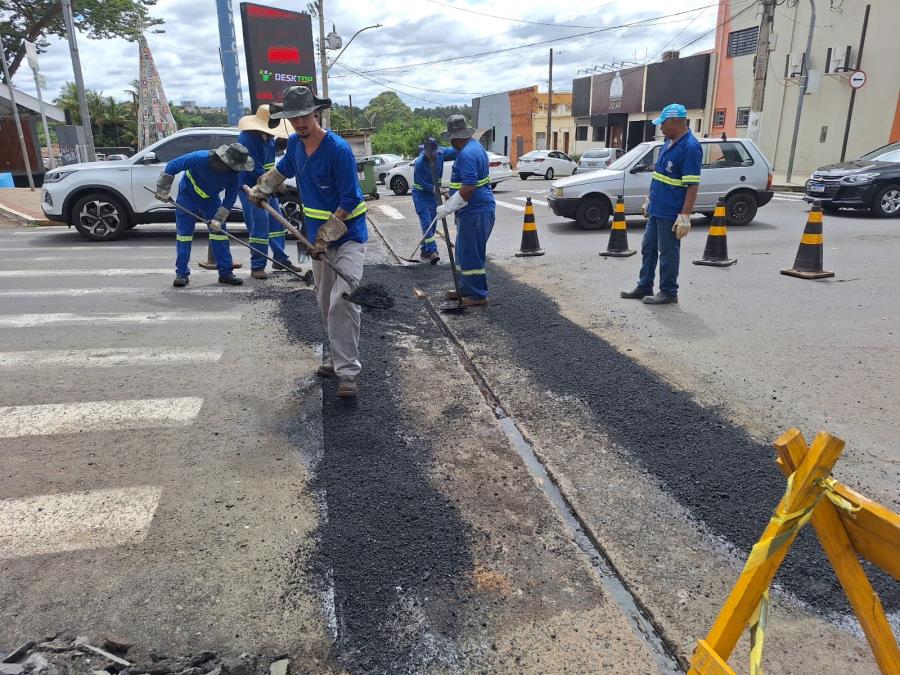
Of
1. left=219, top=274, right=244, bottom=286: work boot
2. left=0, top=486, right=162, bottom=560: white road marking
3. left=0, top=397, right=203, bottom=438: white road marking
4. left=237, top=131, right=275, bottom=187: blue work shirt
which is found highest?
left=237, top=131, right=275, bottom=187: blue work shirt

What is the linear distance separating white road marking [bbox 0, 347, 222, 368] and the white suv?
19.9ft

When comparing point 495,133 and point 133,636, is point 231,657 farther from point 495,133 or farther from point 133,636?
point 495,133

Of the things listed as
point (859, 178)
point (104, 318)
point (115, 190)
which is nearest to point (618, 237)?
point (859, 178)

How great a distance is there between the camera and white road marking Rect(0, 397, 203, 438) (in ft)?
13.1

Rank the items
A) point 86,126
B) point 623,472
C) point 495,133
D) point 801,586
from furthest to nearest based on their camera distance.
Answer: point 495,133, point 86,126, point 623,472, point 801,586

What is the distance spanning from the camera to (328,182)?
4445 millimetres

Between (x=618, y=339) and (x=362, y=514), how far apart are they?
342 centimetres

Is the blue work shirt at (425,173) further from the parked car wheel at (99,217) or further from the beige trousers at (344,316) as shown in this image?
the parked car wheel at (99,217)

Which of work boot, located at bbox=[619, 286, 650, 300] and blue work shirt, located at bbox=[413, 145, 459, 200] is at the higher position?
blue work shirt, located at bbox=[413, 145, 459, 200]

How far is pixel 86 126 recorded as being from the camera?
1631cm

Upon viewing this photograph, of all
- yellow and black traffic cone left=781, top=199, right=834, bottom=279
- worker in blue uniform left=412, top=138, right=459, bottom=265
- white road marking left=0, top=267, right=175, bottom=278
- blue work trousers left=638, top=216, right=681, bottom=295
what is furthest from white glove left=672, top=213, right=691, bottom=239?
white road marking left=0, top=267, right=175, bottom=278

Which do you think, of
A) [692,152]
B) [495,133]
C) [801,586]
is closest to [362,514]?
[801,586]

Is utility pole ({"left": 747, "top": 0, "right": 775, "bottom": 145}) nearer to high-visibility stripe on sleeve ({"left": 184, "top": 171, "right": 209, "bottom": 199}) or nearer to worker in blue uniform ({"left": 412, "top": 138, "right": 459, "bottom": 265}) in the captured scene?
worker in blue uniform ({"left": 412, "top": 138, "right": 459, "bottom": 265})

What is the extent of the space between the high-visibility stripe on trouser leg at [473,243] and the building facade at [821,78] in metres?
20.2
